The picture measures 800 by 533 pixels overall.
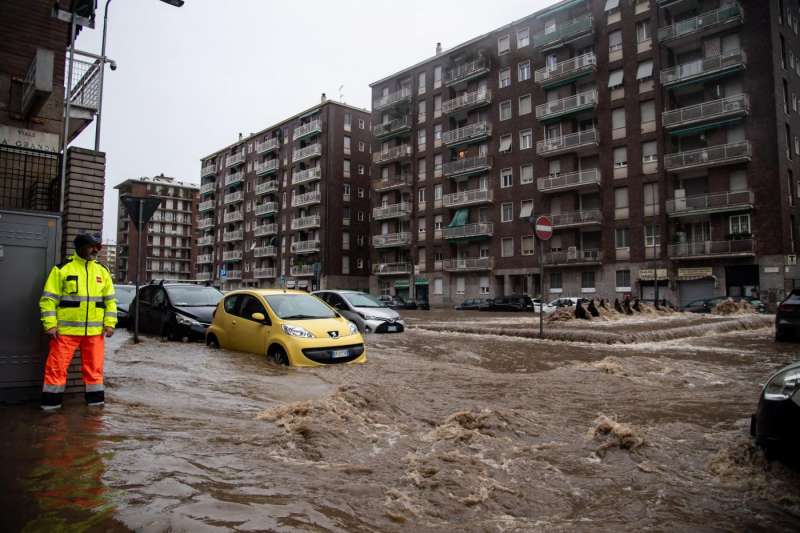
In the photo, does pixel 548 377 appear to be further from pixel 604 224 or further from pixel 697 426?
pixel 604 224

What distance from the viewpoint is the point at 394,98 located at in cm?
5528

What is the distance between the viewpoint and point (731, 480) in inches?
141

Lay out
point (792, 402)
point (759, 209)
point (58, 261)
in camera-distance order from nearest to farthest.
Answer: point (792, 402), point (58, 261), point (759, 209)

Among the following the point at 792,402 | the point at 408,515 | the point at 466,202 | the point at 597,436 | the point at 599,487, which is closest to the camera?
the point at 408,515

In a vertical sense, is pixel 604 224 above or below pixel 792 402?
above

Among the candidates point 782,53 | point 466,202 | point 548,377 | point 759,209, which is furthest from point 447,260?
point 548,377

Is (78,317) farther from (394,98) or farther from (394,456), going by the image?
(394,98)

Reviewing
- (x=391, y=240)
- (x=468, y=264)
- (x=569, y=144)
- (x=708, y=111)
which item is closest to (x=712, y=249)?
(x=708, y=111)

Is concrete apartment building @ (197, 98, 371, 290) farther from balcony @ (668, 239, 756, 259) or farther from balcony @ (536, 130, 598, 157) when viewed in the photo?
balcony @ (668, 239, 756, 259)

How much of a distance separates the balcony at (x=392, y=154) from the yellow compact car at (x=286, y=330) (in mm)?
45816

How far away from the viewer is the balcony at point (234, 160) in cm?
7694

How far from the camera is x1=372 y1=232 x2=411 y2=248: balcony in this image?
176 ft

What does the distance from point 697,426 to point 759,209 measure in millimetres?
33592

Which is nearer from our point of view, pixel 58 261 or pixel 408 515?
pixel 408 515
